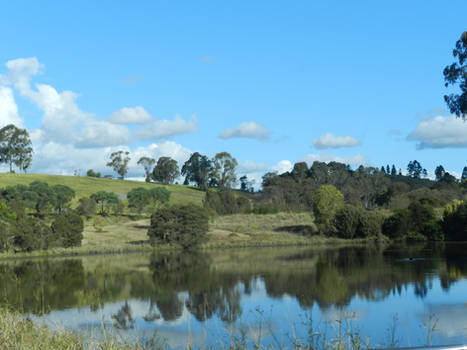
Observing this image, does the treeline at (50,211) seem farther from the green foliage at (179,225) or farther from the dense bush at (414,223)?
the dense bush at (414,223)

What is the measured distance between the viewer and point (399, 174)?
163375 millimetres

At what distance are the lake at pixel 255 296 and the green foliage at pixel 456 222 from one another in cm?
1326

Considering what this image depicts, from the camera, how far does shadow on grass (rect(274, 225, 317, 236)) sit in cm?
6312

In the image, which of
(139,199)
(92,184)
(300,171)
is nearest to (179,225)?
(139,199)

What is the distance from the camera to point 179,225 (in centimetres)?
5153

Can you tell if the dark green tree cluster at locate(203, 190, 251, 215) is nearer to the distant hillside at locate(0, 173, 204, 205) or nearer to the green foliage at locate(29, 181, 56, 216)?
the distant hillside at locate(0, 173, 204, 205)

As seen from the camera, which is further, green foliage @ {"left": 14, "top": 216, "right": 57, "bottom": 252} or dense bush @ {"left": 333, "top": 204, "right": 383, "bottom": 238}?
dense bush @ {"left": 333, "top": 204, "right": 383, "bottom": 238}

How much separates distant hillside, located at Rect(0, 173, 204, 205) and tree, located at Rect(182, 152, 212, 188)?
472cm

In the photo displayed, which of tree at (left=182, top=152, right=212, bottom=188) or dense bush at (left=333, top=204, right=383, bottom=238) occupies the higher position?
tree at (left=182, top=152, right=212, bottom=188)

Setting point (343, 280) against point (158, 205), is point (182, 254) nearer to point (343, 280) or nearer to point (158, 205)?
point (343, 280)

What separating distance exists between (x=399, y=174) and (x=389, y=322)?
153 metres

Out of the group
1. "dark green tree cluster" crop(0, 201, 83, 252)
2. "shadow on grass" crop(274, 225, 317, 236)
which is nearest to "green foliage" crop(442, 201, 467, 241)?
"shadow on grass" crop(274, 225, 317, 236)

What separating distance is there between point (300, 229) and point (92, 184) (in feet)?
187

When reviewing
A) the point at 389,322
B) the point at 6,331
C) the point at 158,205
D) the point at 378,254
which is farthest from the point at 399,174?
the point at 6,331
